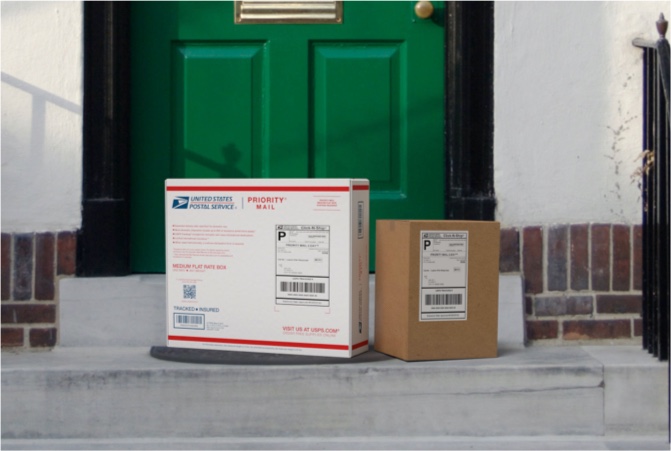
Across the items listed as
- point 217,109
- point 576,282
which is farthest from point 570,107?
point 217,109

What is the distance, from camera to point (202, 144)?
12.3ft

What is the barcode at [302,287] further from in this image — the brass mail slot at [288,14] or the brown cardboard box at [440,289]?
the brass mail slot at [288,14]

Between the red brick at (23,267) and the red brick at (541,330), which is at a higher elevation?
the red brick at (23,267)

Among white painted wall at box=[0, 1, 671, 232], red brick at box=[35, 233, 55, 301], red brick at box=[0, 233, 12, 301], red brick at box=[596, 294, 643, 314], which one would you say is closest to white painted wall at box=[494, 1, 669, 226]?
Result: white painted wall at box=[0, 1, 671, 232]

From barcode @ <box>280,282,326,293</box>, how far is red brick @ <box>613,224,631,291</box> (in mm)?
1208

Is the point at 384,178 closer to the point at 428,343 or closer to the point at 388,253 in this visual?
the point at 388,253

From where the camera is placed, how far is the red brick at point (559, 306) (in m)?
3.49

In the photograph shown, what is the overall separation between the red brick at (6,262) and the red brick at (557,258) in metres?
2.10

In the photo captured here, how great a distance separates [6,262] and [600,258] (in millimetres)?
2317

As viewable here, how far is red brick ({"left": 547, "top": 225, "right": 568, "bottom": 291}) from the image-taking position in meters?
3.48

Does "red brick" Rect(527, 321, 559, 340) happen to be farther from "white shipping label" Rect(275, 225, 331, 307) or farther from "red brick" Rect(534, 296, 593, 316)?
"white shipping label" Rect(275, 225, 331, 307)

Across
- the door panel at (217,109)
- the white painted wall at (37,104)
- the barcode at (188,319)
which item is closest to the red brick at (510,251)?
the door panel at (217,109)

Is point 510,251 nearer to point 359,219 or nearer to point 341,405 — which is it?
point 359,219

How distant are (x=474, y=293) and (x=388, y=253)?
13.0 inches
